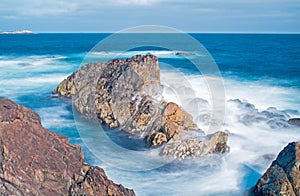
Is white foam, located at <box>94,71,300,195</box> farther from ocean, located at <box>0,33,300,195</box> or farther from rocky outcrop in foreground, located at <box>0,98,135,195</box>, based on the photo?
rocky outcrop in foreground, located at <box>0,98,135,195</box>

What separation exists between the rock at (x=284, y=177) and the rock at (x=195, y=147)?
3.28 m

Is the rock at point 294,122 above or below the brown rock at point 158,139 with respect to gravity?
above

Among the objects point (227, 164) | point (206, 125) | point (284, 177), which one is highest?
point (206, 125)

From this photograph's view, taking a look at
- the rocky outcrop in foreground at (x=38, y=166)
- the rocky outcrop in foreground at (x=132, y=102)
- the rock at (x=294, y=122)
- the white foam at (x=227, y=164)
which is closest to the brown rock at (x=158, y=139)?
the rocky outcrop in foreground at (x=132, y=102)

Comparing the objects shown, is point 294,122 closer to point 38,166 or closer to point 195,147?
point 195,147

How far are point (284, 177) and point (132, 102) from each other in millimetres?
9577

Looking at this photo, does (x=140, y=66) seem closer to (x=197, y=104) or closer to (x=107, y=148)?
(x=197, y=104)

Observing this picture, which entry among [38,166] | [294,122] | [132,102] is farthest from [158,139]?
[294,122]

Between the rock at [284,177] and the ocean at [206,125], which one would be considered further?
the ocean at [206,125]

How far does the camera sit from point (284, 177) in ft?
31.4

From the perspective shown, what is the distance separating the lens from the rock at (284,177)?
30.6 feet

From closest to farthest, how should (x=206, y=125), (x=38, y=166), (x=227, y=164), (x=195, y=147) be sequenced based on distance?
(x=38, y=166), (x=227, y=164), (x=195, y=147), (x=206, y=125)

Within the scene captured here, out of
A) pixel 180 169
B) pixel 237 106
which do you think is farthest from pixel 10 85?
pixel 180 169

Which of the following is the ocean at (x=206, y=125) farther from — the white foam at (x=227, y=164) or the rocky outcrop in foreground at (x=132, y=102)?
the rocky outcrop in foreground at (x=132, y=102)
